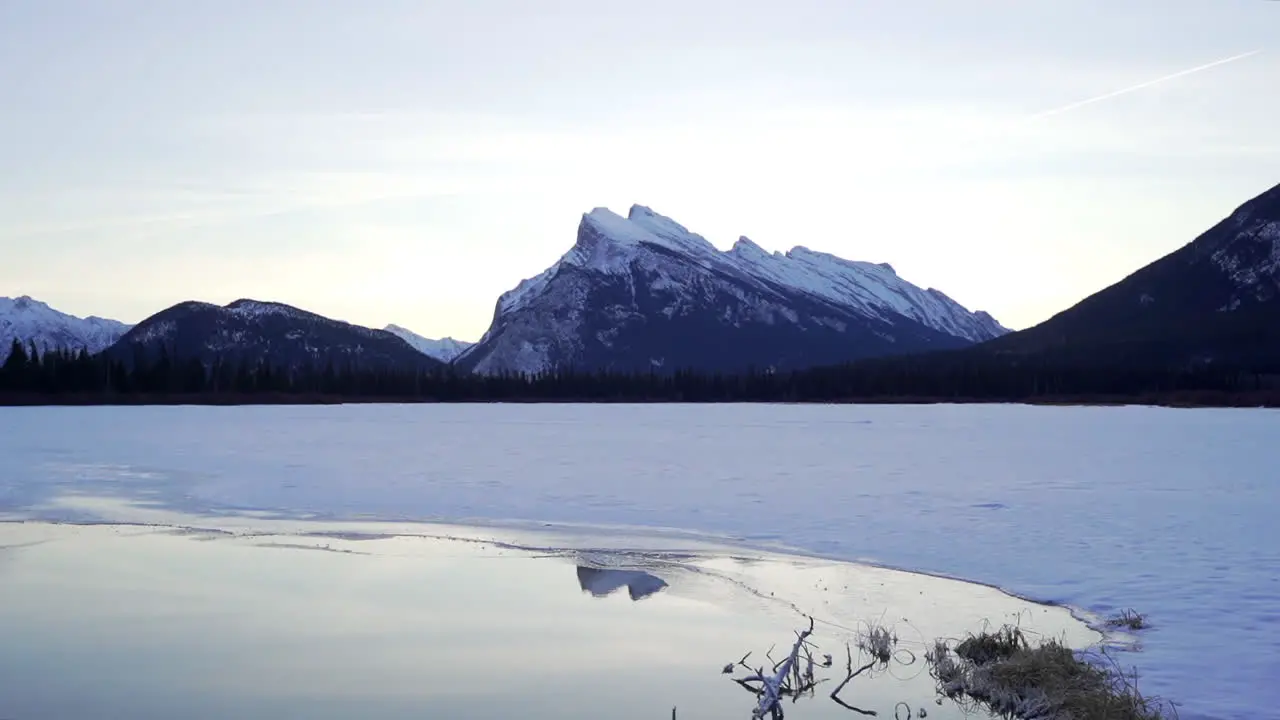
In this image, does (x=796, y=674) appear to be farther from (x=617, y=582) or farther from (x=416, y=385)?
(x=416, y=385)

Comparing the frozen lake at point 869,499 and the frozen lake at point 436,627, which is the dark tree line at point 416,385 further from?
the frozen lake at point 436,627

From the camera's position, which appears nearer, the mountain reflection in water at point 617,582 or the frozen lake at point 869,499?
the frozen lake at point 869,499

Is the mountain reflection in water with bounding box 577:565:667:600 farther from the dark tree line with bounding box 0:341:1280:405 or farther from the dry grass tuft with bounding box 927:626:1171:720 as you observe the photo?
the dark tree line with bounding box 0:341:1280:405

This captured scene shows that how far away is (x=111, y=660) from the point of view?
41.6 ft

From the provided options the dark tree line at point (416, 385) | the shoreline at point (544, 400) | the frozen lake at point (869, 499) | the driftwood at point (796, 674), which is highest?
the dark tree line at point (416, 385)

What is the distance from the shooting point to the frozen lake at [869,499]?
1638 cm

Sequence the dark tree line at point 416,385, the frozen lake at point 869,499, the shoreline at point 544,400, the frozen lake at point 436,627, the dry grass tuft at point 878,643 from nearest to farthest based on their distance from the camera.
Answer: the frozen lake at point 436,627 < the dry grass tuft at point 878,643 < the frozen lake at point 869,499 < the shoreline at point 544,400 < the dark tree line at point 416,385

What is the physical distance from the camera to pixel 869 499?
102 ft

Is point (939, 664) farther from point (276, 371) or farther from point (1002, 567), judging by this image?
point (276, 371)

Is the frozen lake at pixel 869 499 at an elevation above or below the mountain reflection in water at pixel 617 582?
above

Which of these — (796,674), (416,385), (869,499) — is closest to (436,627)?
(796,674)

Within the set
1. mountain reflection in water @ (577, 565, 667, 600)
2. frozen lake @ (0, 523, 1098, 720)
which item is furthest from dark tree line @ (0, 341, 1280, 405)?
mountain reflection in water @ (577, 565, 667, 600)

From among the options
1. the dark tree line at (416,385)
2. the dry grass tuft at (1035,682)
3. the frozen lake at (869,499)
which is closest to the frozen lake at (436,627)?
the dry grass tuft at (1035,682)

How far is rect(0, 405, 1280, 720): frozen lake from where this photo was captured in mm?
16375
